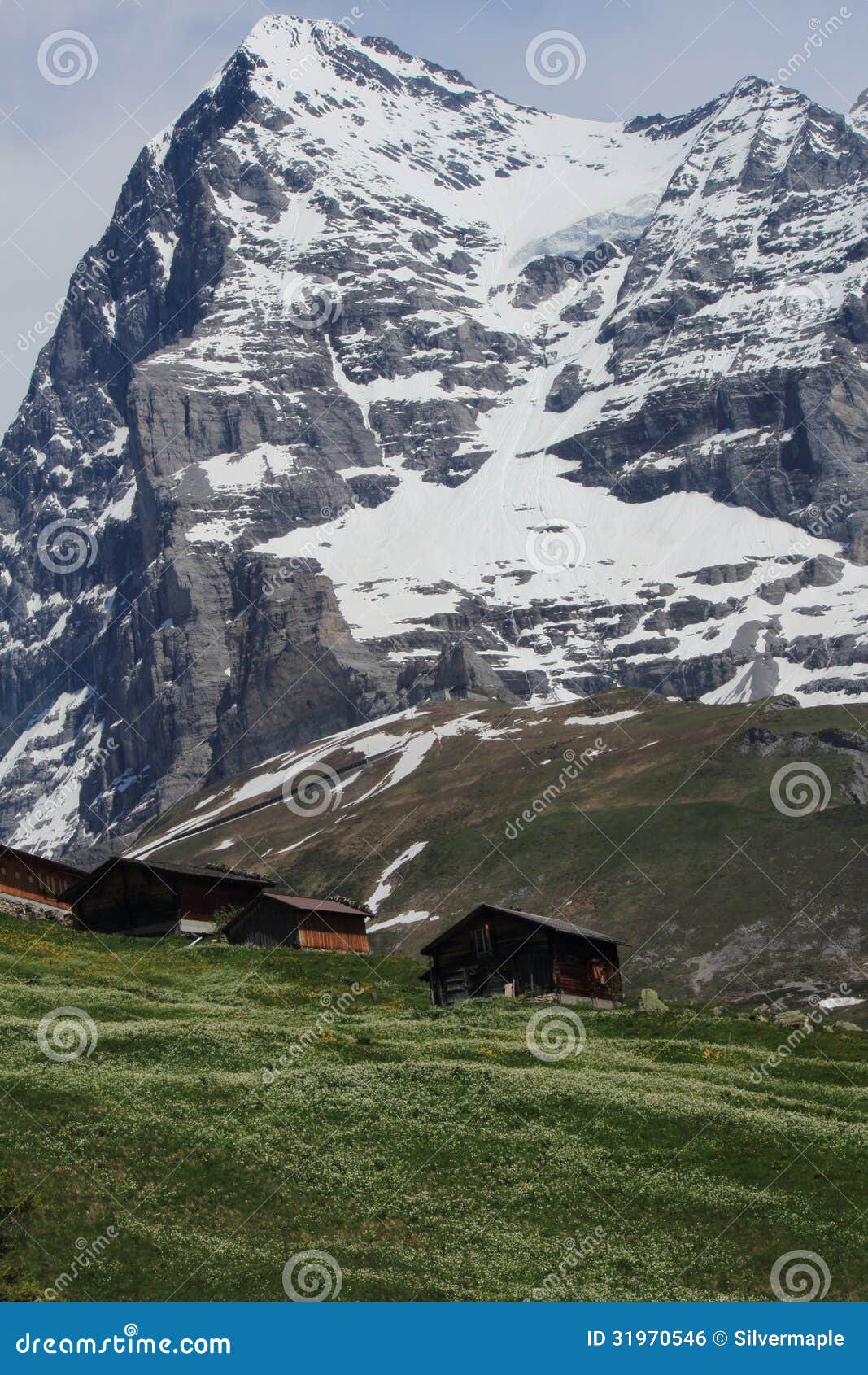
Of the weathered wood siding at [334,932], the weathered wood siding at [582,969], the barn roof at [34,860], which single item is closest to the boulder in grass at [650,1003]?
the weathered wood siding at [582,969]

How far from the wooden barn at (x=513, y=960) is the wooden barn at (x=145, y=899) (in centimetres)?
1340

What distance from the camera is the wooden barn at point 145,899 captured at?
76938 millimetres

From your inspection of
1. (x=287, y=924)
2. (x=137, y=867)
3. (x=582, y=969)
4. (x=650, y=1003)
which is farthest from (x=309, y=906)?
(x=650, y=1003)

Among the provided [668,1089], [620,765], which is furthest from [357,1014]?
[620,765]

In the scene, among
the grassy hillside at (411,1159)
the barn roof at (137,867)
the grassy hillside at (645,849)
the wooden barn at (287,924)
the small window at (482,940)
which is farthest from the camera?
the grassy hillside at (645,849)

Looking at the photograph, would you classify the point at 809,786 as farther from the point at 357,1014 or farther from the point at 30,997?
the point at 30,997

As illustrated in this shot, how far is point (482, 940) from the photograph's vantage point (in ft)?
229

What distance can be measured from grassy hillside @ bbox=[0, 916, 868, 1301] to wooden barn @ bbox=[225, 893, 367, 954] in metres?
20.6

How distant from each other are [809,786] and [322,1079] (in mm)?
110360

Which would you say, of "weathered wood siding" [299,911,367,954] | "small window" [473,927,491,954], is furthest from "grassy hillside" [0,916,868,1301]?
"weathered wood siding" [299,911,367,954]

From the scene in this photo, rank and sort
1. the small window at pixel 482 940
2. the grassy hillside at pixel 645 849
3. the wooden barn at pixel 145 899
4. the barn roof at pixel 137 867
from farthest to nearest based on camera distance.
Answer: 1. the grassy hillside at pixel 645 849
2. the barn roof at pixel 137 867
3. the wooden barn at pixel 145 899
4. the small window at pixel 482 940

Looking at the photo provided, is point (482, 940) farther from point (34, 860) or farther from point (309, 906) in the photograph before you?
point (34, 860)

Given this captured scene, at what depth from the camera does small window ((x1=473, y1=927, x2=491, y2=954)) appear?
228ft

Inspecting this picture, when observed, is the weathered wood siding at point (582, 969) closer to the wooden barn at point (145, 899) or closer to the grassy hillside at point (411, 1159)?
the grassy hillside at point (411, 1159)
